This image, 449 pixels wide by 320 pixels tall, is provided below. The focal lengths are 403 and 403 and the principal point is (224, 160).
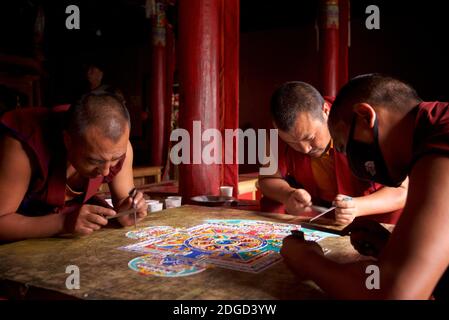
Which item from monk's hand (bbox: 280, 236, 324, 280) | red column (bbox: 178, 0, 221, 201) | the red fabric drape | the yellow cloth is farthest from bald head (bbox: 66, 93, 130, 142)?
the red fabric drape

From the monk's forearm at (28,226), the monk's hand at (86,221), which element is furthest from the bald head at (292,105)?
the monk's forearm at (28,226)

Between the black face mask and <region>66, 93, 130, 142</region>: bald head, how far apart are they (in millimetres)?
1087

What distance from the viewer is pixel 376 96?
54.4 inches

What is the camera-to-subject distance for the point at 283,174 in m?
3.17

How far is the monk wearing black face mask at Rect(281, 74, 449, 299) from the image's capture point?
108 cm

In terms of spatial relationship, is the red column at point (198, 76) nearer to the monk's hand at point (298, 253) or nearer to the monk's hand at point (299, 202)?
Result: the monk's hand at point (299, 202)

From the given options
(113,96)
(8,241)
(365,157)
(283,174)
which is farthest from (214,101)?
(365,157)

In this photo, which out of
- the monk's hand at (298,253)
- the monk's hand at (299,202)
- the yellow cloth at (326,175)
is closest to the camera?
the monk's hand at (298,253)

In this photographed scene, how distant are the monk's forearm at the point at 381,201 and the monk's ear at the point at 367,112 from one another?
3.56 feet

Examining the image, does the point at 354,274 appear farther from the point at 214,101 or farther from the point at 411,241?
the point at 214,101

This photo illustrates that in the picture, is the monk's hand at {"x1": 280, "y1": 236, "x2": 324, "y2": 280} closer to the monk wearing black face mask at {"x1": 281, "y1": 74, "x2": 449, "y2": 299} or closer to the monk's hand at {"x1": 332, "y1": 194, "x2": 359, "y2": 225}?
the monk wearing black face mask at {"x1": 281, "y1": 74, "x2": 449, "y2": 299}

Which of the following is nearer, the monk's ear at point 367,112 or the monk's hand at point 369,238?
the monk's ear at point 367,112

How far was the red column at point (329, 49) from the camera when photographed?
861cm
